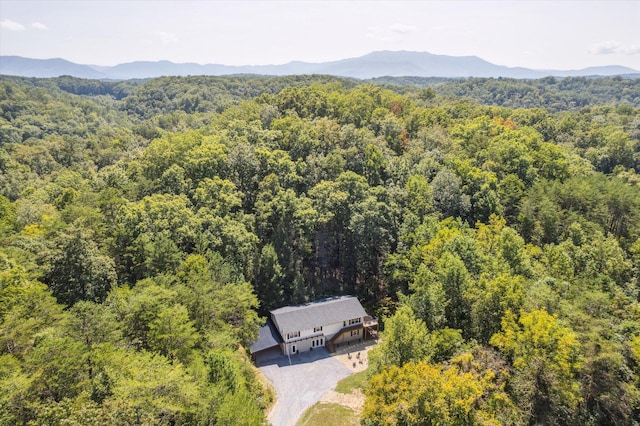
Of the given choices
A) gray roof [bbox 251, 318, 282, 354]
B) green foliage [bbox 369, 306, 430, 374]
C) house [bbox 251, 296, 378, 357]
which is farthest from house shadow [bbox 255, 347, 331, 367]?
green foliage [bbox 369, 306, 430, 374]

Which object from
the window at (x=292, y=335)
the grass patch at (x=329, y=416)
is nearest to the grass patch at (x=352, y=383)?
the grass patch at (x=329, y=416)

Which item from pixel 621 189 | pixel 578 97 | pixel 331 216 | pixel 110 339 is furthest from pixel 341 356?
pixel 578 97

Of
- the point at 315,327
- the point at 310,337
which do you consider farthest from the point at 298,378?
the point at 315,327

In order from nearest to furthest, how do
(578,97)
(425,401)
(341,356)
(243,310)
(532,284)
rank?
(425,401) → (532,284) → (243,310) → (341,356) → (578,97)

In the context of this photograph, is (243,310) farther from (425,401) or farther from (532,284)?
(532,284)

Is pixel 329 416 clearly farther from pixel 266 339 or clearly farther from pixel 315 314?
pixel 315 314

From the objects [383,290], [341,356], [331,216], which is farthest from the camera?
[383,290]
